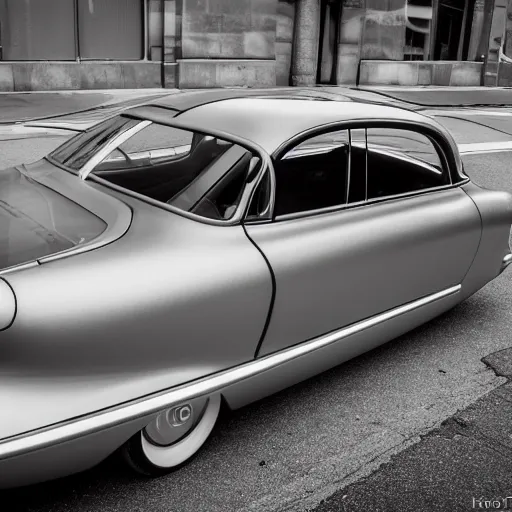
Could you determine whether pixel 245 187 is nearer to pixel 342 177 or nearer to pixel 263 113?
pixel 263 113

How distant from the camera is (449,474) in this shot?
3045 mm

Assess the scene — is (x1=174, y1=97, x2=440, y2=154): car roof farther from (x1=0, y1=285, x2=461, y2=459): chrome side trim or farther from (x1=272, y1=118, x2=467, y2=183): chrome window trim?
(x1=0, y1=285, x2=461, y2=459): chrome side trim

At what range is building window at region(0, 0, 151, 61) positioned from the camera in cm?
1516

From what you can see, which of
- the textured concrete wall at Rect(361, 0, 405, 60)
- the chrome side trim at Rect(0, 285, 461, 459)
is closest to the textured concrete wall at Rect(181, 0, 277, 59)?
the textured concrete wall at Rect(361, 0, 405, 60)

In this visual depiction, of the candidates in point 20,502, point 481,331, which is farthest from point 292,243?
point 481,331

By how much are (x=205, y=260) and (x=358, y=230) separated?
37.8 inches

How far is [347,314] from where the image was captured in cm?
343

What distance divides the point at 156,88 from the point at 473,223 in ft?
45.0

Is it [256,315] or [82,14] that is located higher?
[82,14]

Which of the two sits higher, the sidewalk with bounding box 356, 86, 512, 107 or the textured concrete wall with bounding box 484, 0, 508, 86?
the textured concrete wall with bounding box 484, 0, 508, 86

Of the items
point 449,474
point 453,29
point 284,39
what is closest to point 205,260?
point 449,474


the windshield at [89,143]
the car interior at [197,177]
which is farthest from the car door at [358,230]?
the windshield at [89,143]

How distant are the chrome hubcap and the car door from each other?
0.40 m

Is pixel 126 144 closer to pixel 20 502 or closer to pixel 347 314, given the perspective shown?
pixel 347 314
